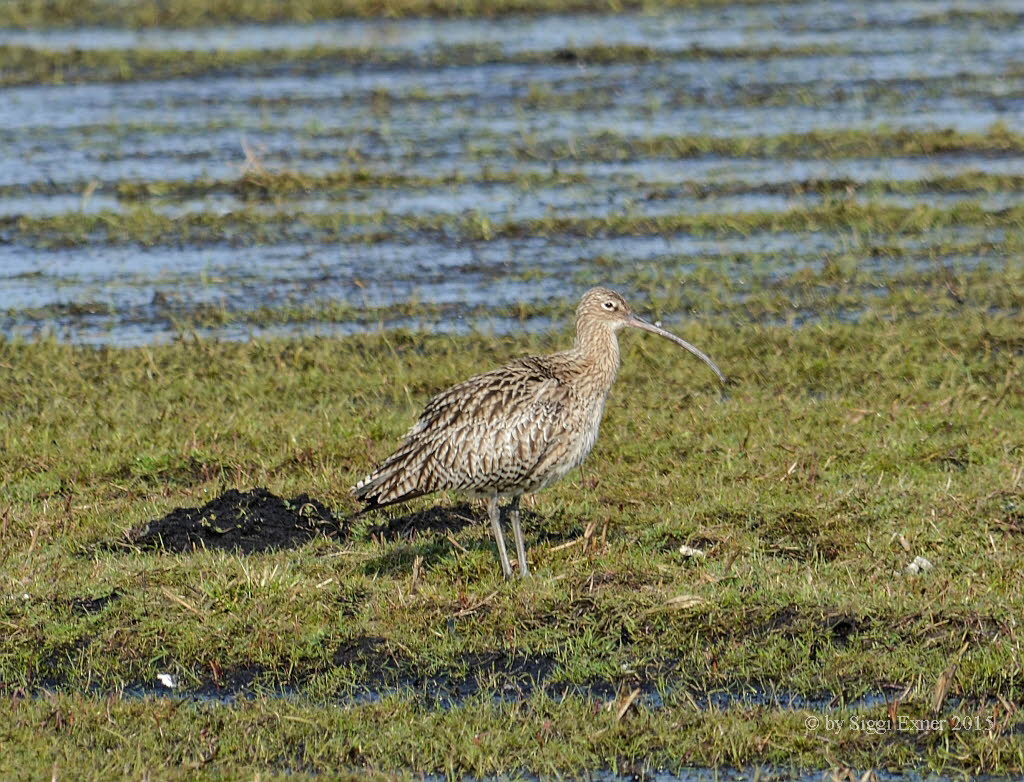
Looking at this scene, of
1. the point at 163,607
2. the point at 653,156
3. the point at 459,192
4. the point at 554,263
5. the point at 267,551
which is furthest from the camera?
the point at 653,156

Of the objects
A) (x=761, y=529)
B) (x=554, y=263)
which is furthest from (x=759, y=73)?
(x=761, y=529)

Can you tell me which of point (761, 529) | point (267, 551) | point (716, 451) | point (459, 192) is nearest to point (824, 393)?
point (716, 451)

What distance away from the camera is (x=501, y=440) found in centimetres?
739

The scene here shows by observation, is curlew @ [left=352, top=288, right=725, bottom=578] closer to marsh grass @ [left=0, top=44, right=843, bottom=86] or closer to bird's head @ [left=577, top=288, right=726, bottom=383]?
bird's head @ [left=577, top=288, right=726, bottom=383]

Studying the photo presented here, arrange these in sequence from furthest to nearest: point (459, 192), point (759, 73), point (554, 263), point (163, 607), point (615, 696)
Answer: point (759, 73) < point (459, 192) < point (554, 263) < point (163, 607) < point (615, 696)

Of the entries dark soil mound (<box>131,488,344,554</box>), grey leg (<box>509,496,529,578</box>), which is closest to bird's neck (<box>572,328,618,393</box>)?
grey leg (<box>509,496,529,578</box>)

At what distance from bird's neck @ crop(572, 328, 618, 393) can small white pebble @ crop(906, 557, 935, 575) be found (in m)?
1.54

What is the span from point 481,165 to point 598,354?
31.2 feet

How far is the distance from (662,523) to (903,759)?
235 centimetres

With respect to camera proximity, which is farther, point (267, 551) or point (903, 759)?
point (267, 551)

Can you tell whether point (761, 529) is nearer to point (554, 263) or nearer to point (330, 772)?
point (330, 772)

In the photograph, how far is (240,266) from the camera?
14031mm

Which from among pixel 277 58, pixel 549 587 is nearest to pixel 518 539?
pixel 549 587

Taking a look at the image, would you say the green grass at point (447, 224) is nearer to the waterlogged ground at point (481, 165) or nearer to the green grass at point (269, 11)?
the waterlogged ground at point (481, 165)
